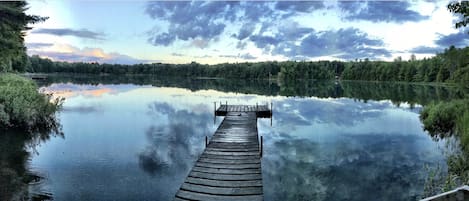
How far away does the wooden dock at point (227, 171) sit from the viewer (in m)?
8.27

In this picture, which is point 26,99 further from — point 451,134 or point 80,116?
point 451,134

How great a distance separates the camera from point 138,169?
42.1ft

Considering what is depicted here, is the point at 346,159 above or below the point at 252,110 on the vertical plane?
below

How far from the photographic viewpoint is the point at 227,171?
10.1 m

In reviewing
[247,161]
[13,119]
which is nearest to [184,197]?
[247,161]

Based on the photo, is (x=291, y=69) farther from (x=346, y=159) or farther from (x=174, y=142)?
(x=346, y=159)

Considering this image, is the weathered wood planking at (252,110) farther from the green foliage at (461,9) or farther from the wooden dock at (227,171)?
the green foliage at (461,9)

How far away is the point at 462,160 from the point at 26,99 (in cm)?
2248

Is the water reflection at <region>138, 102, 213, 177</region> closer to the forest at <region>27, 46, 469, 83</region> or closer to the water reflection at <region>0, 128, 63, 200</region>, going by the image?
the water reflection at <region>0, 128, 63, 200</region>

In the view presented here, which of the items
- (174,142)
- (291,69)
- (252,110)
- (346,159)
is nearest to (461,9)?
(346,159)

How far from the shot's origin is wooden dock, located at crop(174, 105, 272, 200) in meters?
8.27

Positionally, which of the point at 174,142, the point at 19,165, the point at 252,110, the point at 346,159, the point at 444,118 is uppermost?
the point at 252,110

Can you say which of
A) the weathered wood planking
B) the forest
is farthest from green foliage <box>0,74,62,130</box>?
the forest

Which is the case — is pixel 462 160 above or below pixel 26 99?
below
